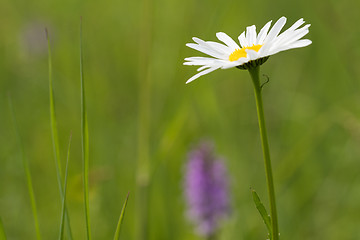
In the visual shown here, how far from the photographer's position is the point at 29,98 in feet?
10.0

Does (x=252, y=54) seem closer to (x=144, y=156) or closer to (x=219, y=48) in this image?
(x=219, y=48)

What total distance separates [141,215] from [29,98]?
167cm

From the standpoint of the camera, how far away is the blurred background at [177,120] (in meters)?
1.90

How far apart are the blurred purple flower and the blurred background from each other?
0.26 feet

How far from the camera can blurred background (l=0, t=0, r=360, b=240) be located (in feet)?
6.22

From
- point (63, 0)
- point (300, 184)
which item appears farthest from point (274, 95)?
point (63, 0)

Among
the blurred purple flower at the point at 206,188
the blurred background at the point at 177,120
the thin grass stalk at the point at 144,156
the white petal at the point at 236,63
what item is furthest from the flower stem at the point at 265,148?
the blurred purple flower at the point at 206,188

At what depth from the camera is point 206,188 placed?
1.75 m

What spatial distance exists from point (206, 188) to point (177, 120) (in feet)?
0.96

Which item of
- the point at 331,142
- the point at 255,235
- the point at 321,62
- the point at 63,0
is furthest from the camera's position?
the point at 63,0

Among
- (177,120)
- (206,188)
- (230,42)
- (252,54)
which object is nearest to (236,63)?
(252,54)

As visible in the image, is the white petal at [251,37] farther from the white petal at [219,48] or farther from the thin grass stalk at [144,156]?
the thin grass stalk at [144,156]

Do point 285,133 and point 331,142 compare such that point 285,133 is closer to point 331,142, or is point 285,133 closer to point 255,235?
point 331,142

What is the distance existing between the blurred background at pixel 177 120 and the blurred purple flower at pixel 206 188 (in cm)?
8
